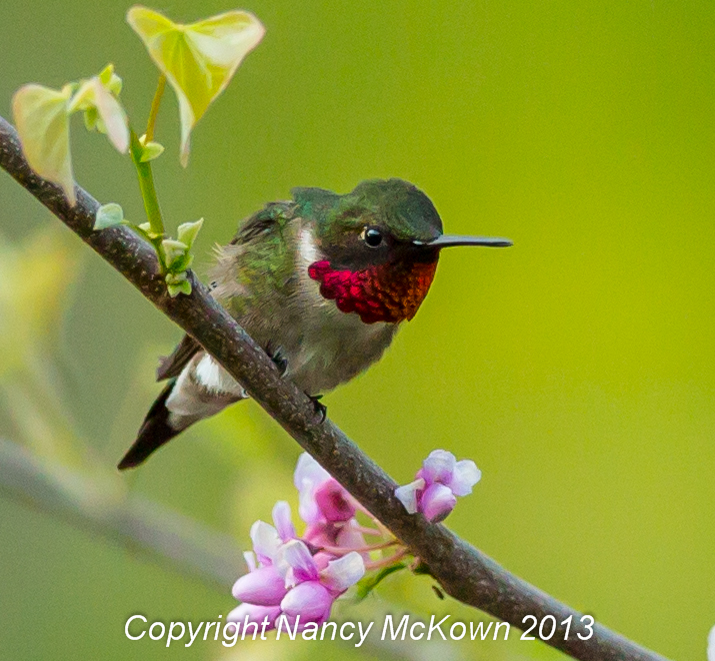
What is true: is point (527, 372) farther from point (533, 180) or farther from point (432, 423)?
point (533, 180)

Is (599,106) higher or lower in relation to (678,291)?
higher

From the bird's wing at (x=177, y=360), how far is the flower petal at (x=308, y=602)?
758 millimetres

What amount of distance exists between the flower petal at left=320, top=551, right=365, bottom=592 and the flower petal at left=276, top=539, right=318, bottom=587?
0.06ft

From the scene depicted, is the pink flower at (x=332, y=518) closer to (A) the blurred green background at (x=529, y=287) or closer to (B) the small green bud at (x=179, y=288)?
(B) the small green bud at (x=179, y=288)

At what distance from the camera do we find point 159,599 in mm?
3777

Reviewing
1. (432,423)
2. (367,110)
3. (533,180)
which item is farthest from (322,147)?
(432,423)

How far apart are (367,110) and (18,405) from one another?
7.67ft

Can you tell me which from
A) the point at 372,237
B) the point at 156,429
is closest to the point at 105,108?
the point at 372,237

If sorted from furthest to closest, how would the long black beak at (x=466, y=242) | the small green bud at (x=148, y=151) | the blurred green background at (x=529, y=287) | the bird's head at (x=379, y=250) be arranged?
the blurred green background at (x=529, y=287) → the bird's head at (x=379, y=250) → the long black beak at (x=466, y=242) → the small green bud at (x=148, y=151)

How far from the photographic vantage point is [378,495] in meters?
1.13

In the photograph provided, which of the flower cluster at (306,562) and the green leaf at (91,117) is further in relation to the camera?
the flower cluster at (306,562)

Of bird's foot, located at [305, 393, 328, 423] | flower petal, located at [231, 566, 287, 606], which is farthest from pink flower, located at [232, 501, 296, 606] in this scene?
bird's foot, located at [305, 393, 328, 423]

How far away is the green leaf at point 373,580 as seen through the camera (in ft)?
3.81

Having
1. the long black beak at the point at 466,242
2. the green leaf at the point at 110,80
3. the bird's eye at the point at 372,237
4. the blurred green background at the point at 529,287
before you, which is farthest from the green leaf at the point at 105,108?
the blurred green background at the point at 529,287
